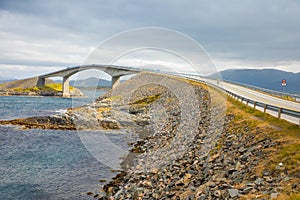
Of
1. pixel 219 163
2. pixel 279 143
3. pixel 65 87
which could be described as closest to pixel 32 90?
pixel 65 87

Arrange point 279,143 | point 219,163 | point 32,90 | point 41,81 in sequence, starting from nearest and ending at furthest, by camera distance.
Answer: point 279,143, point 219,163, point 32,90, point 41,81

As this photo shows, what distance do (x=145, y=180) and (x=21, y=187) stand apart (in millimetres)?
8402

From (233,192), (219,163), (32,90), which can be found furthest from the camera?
(32,90)

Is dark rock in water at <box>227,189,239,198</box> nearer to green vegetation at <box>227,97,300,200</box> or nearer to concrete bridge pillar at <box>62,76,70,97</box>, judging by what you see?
green vegetation at <box>227,97,300,200</box>

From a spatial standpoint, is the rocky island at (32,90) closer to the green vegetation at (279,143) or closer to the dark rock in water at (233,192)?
the green vegetation at (279,143)

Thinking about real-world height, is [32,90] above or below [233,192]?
below

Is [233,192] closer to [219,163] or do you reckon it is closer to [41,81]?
[219,163]

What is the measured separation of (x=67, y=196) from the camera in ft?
56.4

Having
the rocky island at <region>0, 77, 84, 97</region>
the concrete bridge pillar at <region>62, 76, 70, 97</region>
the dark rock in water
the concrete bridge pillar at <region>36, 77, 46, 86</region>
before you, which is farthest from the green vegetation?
the concrete bridge pillar at <region>36, 77, 46, 86</region>

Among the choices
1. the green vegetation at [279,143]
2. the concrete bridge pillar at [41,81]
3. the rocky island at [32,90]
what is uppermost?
the green vegetation at [279,143]

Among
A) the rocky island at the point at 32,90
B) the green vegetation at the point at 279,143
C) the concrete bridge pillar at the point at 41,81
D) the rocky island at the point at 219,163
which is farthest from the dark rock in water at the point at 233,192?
the concrete bridge pillar at the point at 41,81

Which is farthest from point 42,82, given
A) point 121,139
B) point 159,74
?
point 121,139

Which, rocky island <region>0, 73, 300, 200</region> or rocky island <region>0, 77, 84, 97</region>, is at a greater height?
rocky island <region>0, 73, 300, 200</region>

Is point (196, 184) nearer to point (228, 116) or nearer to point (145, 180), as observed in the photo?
point (145, 180)
